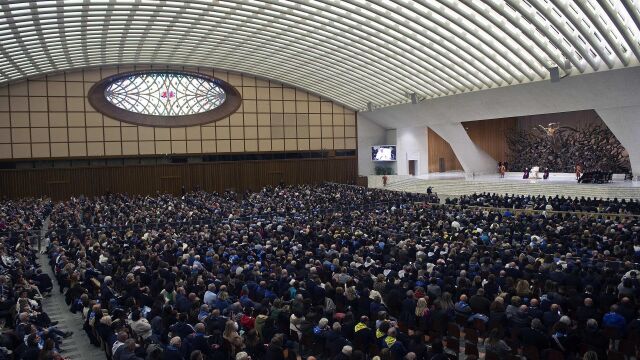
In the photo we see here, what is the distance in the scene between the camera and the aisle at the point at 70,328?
32.3 feet

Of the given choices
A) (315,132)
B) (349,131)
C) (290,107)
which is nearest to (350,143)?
(349,131)

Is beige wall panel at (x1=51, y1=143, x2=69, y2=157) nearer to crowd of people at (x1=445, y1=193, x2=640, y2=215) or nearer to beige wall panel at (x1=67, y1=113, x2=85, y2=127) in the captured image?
beige wall panel at (x1=67, y1=113, x2=85, y2=127)

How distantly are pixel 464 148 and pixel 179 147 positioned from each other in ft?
71.3

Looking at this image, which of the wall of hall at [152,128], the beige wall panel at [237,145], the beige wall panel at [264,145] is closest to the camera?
the wall of hall at [152,128]

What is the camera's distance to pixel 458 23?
23.8 meters

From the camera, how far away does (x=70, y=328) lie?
11.3 m

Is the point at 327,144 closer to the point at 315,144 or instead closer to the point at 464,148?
the point at 315,144

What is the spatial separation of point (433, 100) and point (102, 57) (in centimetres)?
2315

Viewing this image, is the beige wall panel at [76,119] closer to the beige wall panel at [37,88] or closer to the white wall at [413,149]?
the beige wall panel at [37,88]

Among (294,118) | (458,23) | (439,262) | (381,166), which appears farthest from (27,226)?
(381,166)

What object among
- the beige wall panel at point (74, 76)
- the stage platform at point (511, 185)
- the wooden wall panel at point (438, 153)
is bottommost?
the stage platform at point (511, 185)

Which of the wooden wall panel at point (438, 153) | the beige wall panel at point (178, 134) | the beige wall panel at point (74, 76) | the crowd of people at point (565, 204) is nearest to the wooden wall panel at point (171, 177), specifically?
the beige wall panel at point (178, 134)

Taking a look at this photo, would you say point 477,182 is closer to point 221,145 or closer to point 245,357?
point 221,145

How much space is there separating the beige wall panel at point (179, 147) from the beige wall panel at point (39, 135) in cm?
860
